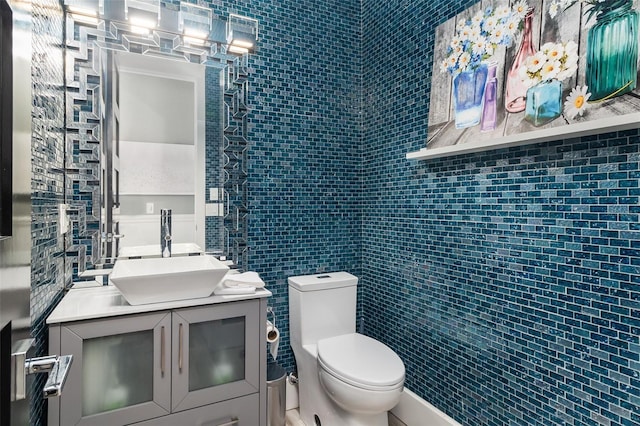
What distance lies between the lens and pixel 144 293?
1545 mm

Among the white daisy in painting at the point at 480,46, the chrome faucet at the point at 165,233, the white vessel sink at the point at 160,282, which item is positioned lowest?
the white vessel sink at the point at 160,282

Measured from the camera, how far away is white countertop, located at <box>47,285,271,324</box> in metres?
1.45

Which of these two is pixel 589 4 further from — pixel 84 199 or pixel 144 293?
pixel 84 199

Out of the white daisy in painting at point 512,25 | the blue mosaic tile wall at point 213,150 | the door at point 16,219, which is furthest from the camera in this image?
the blue mosaic tile wall at point 213,150

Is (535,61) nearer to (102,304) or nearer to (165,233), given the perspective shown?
(165,233)

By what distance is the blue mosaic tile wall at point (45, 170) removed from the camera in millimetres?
1214

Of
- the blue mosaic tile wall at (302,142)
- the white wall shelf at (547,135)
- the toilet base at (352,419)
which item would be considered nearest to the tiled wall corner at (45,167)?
the blue mosaic tile wall at (302,142)

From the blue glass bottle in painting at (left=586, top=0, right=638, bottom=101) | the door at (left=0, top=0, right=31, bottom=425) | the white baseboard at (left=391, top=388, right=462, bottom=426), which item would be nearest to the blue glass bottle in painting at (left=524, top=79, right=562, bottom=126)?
the blue glass bottle in painting at (left=586, top=0, right=638, bottom=101)

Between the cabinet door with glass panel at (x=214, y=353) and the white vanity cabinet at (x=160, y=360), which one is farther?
the cabinet door with glass panel at (x=214, y=353)

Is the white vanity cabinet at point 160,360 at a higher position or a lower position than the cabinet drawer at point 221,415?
higher

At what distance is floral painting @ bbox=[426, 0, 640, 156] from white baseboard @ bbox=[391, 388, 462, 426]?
54.2 inches

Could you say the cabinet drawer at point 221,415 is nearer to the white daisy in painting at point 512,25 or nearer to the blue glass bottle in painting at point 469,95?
the blue glass bottle in painting at point 469,95

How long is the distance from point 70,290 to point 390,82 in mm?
2099

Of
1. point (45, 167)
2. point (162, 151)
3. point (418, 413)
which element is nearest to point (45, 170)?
point (45, 167)
